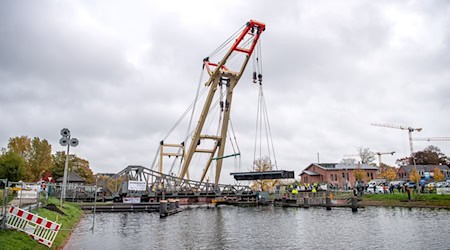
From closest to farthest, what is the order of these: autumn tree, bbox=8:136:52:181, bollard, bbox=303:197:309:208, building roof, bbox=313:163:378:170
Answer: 1. bollard, bbox=303:197:309:208
2. autumn tree, bbox=8:136:52:181
3. building roof, bbox=313:163:378:170

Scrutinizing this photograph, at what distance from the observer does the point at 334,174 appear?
8044cm

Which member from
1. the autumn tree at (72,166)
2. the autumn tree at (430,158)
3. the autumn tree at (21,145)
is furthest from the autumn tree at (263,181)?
the autumn tree at (430,158)

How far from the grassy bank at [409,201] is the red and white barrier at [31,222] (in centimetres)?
3562

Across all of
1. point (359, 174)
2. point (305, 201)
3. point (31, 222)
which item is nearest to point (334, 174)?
point (359, 174)

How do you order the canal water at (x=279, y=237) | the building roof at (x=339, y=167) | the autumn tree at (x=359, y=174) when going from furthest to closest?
the building roof at (x=339, y=167), the autumn tree at (x=359, y=174), the canal water at (x=279, y=237)

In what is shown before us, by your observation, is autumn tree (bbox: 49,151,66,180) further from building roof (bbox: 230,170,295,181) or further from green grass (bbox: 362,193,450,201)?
green grass (bbox: 362,193,450,201)

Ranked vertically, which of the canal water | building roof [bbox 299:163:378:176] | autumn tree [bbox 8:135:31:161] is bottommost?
the canal water

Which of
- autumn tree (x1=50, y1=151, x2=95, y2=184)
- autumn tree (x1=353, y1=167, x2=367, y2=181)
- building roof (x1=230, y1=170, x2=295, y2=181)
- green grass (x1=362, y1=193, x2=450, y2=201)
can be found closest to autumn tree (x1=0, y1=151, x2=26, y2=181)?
autumn tree (x1=50, y1=151, x2=95, y2=184)

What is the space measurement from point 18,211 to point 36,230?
3.45 feet

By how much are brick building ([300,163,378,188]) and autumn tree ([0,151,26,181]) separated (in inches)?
2430

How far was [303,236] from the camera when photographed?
18.5 meters

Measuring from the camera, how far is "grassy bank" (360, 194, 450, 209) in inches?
1367

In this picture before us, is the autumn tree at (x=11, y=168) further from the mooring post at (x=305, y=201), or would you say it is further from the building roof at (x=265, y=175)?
the mooring post at (x=305, y=201)

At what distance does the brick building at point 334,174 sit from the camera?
261 ft
